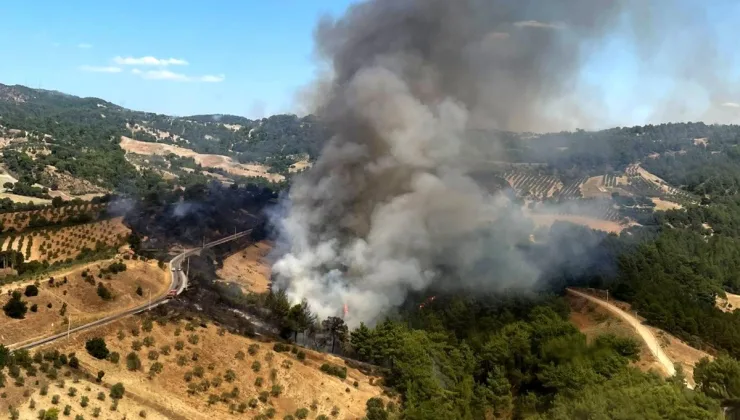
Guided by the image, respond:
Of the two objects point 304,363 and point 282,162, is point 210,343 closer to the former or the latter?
point 304,363

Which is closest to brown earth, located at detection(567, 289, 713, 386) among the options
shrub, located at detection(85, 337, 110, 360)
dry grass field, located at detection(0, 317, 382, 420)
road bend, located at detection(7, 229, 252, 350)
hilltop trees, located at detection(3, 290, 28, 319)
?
dry grass field, located at detection(0, 317, 382, 420)

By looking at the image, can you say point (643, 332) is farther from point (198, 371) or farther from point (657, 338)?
point (198, 371)

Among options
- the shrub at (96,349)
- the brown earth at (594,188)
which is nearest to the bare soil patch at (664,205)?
the brown earth at (594,188)

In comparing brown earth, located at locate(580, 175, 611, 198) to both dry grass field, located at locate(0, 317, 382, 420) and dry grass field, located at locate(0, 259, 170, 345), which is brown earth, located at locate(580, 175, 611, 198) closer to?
dry grass field, located at locate(0, 259, 170, 345)

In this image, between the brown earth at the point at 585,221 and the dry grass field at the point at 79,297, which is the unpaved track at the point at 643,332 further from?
the brown earth at the point at 585,221

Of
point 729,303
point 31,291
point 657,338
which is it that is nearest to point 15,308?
point 31,291

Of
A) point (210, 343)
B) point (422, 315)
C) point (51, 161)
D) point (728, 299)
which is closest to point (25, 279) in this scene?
point (210, 343)
